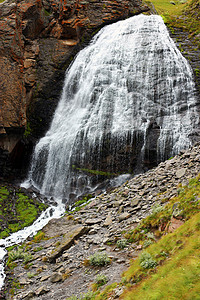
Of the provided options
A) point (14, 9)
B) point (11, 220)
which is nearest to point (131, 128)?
point (11, 220)

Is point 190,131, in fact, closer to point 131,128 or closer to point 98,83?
point 131,128

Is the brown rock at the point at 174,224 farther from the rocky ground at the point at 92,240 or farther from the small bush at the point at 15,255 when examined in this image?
the small bush at the point at 15,255

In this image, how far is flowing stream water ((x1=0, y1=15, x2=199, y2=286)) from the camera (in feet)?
65.3

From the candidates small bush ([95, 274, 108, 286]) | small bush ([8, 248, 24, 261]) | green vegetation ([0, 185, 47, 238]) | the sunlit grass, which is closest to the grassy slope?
the sunlit grass

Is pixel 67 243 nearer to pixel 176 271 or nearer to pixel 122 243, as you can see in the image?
pixel 122 243

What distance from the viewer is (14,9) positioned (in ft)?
76.5

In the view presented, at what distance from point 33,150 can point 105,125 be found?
7.52 m

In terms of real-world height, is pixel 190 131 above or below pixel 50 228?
above

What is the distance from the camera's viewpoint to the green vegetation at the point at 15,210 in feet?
50.3

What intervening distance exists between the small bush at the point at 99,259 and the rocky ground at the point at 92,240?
5.5 inches

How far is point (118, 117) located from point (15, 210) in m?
11.2

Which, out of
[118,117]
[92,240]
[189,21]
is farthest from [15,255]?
[189,21]

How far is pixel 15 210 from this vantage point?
680 inches

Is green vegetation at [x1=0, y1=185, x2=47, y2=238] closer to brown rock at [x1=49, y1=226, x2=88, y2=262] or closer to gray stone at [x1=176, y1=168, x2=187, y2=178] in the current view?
brown rock at [x1=49, y1=226, x2=88, y2=262]
